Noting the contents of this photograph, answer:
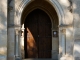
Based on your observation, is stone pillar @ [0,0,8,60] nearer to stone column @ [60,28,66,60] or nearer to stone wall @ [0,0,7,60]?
stone wall @ [0,0,7,60]

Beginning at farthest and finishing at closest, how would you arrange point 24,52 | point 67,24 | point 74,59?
point 24,52 < point 67,24 < point 74,59

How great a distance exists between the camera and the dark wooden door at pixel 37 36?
1451cm

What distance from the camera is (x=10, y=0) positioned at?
39.7 feet

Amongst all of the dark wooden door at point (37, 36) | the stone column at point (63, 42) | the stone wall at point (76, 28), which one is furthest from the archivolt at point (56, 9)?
the dark wooden door at point (37, 36)

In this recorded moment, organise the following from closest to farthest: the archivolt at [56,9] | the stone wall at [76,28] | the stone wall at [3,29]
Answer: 1. the stone wall at [76,28]
2. the stone wall at [3,29]
3. the archivolt at [56,9]

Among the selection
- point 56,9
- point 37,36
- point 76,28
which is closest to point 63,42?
point 76,28

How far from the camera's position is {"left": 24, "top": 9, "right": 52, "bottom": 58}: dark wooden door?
14508 mm

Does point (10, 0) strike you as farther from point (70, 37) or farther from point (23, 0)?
point (70, 37)

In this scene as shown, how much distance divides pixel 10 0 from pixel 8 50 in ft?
8.38

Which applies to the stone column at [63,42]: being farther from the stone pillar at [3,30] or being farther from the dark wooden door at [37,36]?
the stone pillar at [3,30]

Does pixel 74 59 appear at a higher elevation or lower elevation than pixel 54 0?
lower

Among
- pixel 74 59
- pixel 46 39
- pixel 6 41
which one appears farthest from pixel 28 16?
pixel 74 59

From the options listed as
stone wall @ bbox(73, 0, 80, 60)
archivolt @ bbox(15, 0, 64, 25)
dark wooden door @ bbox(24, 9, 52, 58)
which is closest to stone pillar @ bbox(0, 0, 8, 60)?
archivolt @ bbox(15, 0, 64, 25)

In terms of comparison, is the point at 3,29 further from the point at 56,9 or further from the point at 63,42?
the point at 63,42
